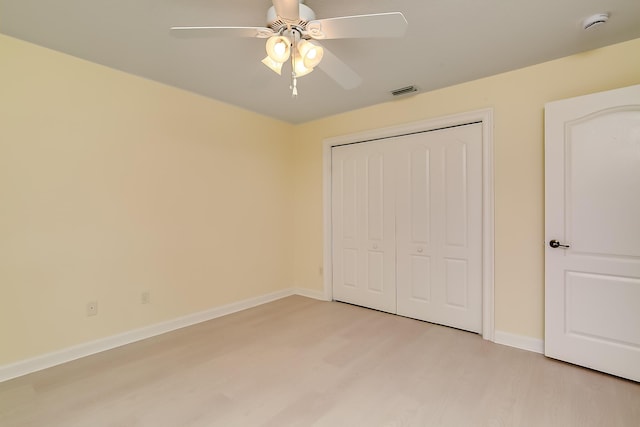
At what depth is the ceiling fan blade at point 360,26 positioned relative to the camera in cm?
134

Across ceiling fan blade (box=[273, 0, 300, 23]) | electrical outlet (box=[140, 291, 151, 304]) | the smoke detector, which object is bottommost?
electrical outlet (box=[140, 291, 151, 304])

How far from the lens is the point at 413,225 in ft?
10.6

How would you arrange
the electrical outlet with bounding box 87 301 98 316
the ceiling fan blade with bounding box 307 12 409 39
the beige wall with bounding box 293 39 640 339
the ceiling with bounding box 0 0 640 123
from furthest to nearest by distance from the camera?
the electrical outlet with bounding box 87 301 98 316
the beige wall with bounding box 293 39 640 339
the ceiling with bounding box 0 0 640 123
the ceiling fan blade with bounding box 307 12 409 39

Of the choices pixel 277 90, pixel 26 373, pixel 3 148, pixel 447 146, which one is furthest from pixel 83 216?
pixel 447 146

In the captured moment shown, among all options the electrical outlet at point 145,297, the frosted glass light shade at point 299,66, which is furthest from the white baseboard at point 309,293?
the frosted glass light shade at point 299,66

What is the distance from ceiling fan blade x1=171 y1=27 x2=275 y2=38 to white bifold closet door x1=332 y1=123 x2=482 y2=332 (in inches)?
84.5

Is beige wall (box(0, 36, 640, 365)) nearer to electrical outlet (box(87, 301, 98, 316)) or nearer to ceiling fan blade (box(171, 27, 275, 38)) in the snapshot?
electrical outlet (box(87, 301, 98, 316))

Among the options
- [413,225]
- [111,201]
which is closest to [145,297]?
[111,201]

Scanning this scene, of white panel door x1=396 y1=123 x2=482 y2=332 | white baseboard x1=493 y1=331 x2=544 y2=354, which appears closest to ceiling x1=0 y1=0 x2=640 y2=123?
white panel door x1=396 y1=123 x2=482 y2=332

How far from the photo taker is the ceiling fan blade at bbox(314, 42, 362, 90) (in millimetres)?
1770

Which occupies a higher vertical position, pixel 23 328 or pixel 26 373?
pixel 23 328

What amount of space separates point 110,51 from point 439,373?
139 inches

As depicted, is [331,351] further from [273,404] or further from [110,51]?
[110,51]

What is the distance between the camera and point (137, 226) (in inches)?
107
